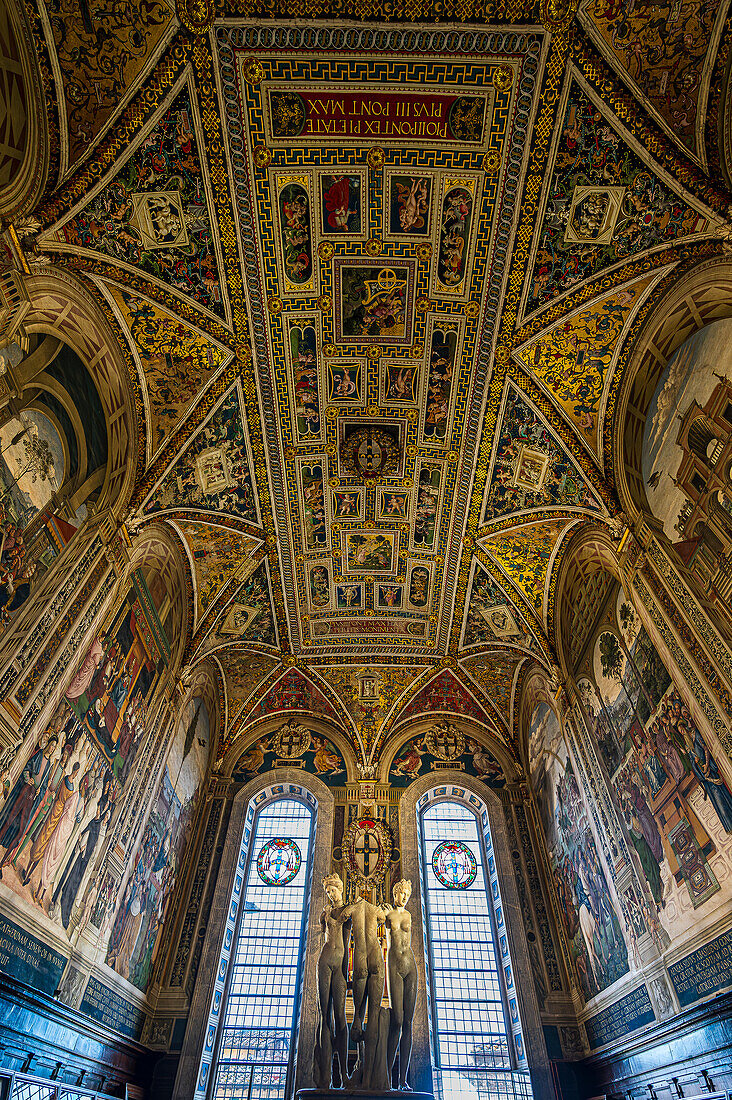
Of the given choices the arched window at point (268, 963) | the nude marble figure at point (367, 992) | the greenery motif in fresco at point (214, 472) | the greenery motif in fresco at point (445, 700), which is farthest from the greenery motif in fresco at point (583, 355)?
the arched window at point (268, 963)

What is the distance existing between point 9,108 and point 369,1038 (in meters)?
13.7

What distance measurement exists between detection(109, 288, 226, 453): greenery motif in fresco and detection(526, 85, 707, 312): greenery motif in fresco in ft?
18.1

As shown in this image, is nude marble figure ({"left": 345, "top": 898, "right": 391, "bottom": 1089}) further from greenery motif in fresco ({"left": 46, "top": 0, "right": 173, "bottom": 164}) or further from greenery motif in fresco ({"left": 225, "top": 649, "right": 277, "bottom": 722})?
greenery motif in fresco ({"left": 46, "top": 0, "right": 173, "bottom": 164})

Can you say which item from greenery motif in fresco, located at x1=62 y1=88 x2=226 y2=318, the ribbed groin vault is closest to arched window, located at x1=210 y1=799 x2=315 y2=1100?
the ribbed groin vault

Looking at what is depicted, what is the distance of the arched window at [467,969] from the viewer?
12.3 meters

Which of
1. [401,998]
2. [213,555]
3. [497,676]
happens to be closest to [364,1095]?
[401,998]

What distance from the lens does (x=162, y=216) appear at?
947 centimetres

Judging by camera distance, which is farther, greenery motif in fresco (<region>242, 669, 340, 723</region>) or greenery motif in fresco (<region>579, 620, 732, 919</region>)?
greenery motif in fresco (<region>242, 669, 340, 723</region>)

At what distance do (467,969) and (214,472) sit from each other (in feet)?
37.6

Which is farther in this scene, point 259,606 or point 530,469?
point 259,606

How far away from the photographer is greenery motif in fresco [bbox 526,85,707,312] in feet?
28.9

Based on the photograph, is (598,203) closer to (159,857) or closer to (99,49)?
(99,49)

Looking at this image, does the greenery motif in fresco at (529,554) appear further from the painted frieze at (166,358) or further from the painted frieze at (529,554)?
the painted frieze at (166,358)

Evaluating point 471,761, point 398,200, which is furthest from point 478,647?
point 398,200
